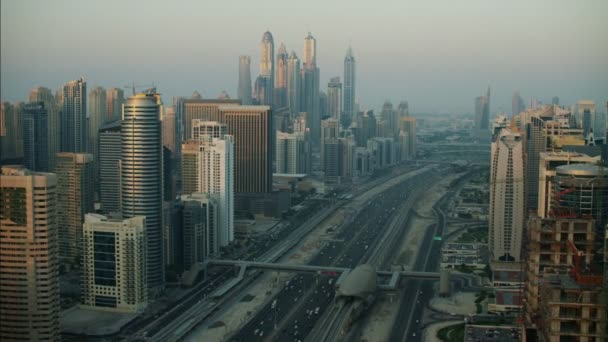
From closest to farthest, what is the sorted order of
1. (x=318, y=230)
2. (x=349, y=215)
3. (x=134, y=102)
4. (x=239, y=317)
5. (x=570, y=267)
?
(x=570, y=267) < (x=239, y=317) < (x=134, y=102) < (x=318, y=230) < (x=349, y=215)

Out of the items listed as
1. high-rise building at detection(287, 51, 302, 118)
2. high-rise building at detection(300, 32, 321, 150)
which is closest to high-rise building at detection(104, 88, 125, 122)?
high-rise building at detection(300, 32, 321, 150)

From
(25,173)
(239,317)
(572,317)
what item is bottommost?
(239,317)

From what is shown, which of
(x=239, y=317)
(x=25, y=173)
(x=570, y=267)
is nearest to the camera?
(x=570, y=267)

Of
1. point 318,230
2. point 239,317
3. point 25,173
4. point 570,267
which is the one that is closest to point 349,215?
point 318,230

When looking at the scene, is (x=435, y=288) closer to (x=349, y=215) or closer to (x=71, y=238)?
(x=71, y=238)

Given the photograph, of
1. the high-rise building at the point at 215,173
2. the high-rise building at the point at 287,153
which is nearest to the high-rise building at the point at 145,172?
the high-rise building at the point at 215,173

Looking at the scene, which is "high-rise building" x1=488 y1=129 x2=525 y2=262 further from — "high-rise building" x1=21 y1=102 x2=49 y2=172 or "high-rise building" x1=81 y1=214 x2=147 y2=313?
"high-rise building" x1=21 y1=102 x2=49 y2=172
